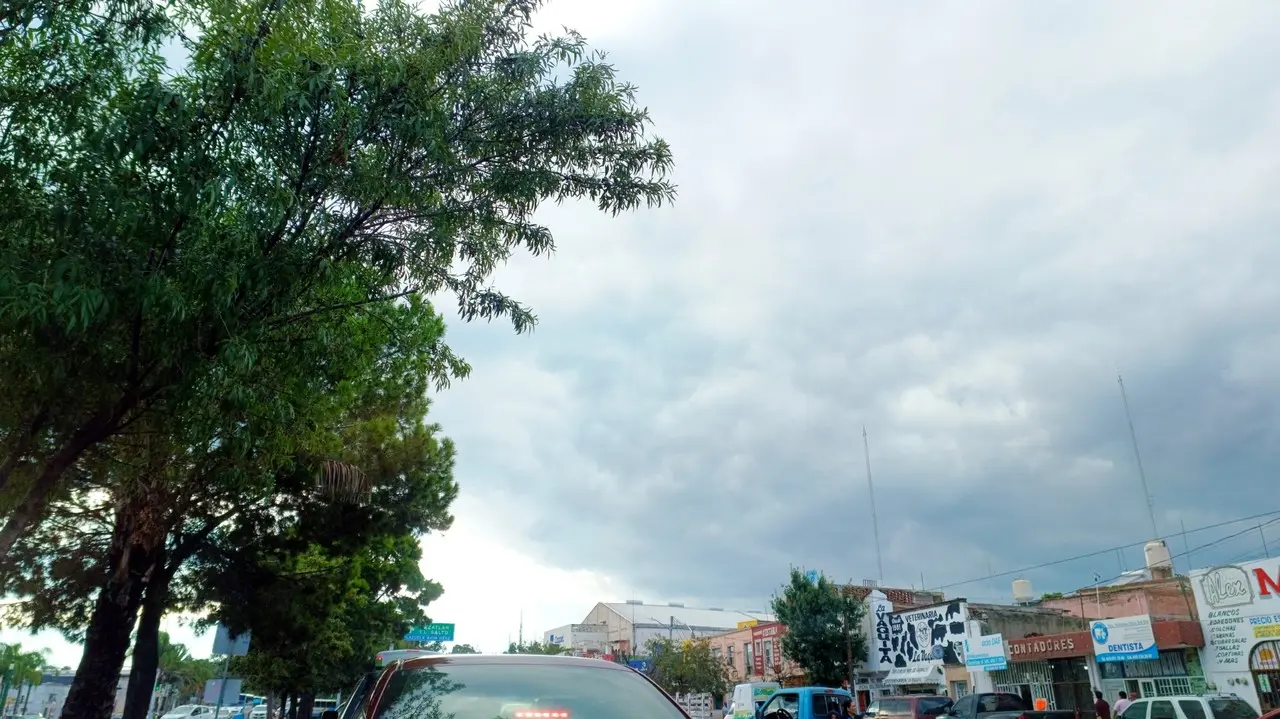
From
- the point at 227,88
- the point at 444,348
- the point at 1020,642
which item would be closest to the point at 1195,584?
the point at 1020,642

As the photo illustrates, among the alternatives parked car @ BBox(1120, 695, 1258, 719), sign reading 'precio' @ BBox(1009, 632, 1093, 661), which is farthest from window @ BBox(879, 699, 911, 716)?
parked car @ BBox(1120, 695, 1258, 719)

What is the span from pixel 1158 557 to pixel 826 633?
535 inches

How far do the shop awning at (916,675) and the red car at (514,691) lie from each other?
105ft

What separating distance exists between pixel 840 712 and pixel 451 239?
16.9m

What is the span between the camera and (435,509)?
70.9ft

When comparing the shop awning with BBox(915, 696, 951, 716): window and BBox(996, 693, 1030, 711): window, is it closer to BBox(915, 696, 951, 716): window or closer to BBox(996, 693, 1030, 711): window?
BBox(915, 696, 951, 716): window

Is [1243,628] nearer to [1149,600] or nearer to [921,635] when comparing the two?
[1149,600]

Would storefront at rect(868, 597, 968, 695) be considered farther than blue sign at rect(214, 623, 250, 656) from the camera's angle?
Yes

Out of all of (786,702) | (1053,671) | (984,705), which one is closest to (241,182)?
(786,702)

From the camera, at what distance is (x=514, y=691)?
367 cm

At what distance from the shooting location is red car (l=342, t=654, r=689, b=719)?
359 centimetres

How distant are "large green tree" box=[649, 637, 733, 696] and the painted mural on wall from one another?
1601 centimetres

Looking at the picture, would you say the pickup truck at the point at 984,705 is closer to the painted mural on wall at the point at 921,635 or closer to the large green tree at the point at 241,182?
the painted mural on wall at the point at 921,635

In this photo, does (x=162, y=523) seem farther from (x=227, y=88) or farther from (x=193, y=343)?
→ (x=227, y=88)
